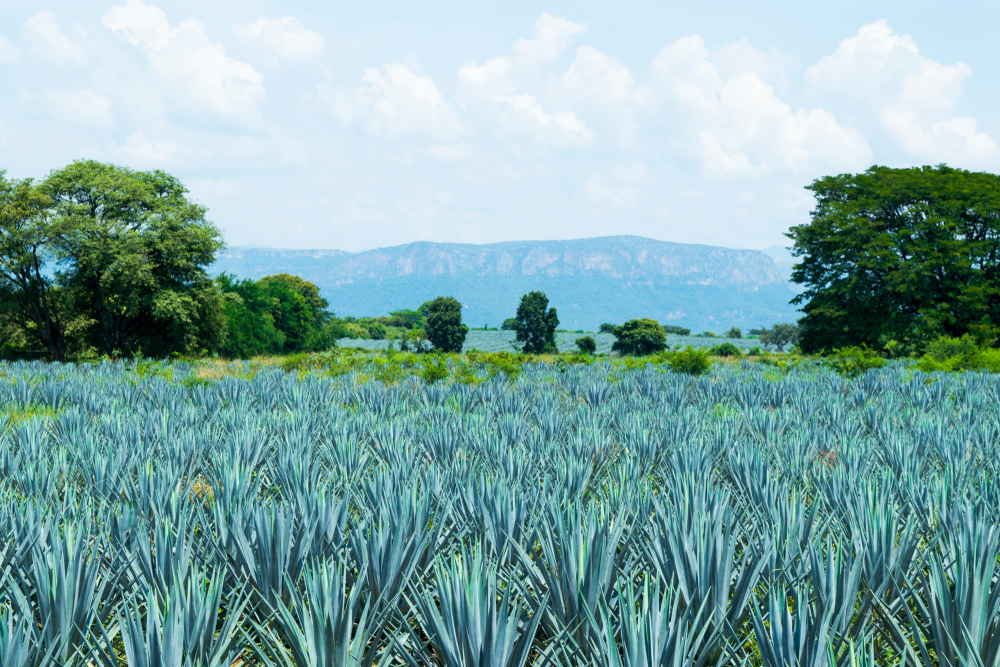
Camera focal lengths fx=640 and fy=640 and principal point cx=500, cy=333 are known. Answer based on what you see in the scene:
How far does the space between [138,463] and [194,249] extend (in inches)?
1140

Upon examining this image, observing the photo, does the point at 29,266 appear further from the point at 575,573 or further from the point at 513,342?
the point at 513,342

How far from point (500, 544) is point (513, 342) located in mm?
71853

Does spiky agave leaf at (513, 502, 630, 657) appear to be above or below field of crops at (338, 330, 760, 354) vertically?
above

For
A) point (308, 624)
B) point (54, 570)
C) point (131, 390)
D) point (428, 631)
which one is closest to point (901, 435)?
point (428, 631)

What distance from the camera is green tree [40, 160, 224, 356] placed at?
28.2m

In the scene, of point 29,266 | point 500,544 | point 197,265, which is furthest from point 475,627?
point 29,266

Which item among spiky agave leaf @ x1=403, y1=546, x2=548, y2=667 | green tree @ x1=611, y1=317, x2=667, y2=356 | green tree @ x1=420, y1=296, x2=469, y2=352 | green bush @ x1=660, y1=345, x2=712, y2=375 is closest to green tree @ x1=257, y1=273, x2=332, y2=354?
green tree @ x1=420, y1=296, x2=469, y2=352

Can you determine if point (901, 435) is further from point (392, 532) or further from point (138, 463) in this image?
point (138, 463)

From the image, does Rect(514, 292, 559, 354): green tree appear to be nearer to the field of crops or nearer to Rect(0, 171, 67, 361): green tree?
the field of crops

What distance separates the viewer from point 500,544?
2727 mm

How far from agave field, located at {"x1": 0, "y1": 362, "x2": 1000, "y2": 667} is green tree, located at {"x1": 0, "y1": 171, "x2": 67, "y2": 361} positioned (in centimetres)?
2945

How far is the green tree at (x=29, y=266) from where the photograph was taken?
95.2 feet

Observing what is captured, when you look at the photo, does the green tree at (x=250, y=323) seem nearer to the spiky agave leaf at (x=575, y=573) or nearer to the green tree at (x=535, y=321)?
the green tree at (x=535, y=321)

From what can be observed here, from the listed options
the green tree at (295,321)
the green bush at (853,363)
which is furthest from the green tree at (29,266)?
the green bush at (853,363)
